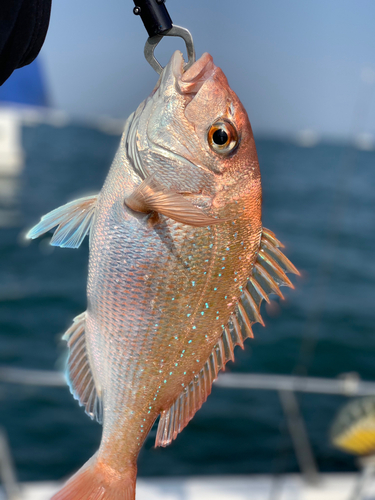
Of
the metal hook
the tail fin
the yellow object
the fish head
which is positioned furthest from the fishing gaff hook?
the yellow object

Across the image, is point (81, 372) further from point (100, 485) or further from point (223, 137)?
point (223, 137)

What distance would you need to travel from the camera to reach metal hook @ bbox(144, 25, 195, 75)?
110 centimetres

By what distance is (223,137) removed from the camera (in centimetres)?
122

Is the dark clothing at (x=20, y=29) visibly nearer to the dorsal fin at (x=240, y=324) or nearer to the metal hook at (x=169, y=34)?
the metal hook at (x=169, y=34)

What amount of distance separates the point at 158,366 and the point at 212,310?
0.22 m

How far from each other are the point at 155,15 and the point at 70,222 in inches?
23.7

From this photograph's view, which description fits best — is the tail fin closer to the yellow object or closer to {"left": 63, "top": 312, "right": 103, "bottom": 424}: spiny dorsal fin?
{"left": 63, "top": 312, "right": 103, "bottom": 424}: spiny dorsal fin

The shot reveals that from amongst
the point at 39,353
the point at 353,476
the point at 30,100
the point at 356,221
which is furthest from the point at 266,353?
the point at 30,100

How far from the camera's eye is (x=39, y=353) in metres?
7.77

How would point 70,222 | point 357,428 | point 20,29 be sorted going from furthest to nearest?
1. point 357,428
2. point 70,222
3. point 20,29

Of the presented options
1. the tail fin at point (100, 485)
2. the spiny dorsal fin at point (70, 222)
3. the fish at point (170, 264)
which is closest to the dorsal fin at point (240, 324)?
the fish at point (170, 264)

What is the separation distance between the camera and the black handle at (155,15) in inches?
42.9

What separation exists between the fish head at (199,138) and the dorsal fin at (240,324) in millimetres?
192

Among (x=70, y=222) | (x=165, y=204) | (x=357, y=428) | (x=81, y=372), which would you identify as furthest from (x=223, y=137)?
(x=357, y=428)
